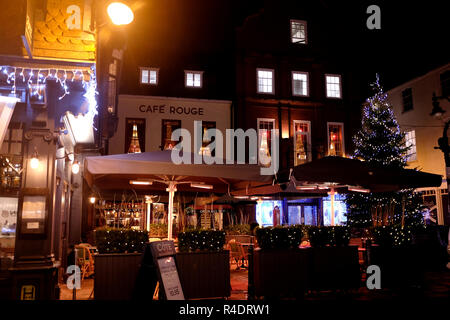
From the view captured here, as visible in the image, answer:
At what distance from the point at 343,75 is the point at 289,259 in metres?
16.6

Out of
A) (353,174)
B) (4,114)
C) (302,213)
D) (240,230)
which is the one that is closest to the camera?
(4,114)

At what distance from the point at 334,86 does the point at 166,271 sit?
59.9 feet

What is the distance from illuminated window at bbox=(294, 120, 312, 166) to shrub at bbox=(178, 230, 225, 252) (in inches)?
534

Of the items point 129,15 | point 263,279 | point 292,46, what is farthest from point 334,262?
point 292,46

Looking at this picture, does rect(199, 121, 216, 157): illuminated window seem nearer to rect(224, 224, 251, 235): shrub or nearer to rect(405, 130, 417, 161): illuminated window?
rect(224, 224, 251, 235): shrub

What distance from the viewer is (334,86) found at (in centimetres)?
2183

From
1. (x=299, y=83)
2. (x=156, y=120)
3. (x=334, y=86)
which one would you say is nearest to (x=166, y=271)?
(x=156, y=120)

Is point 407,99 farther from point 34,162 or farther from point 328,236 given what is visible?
point 34,162

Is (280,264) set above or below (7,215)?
below

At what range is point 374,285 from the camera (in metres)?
8.52

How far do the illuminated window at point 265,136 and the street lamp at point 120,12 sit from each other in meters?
15.8

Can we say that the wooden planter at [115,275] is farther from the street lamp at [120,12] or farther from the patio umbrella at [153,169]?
the street lamp at [120,12]

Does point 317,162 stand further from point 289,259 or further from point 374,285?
point 374,285

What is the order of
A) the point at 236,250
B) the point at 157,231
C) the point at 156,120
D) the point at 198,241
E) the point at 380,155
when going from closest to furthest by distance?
1. the point at 198,241
2. the point at 236,250
3. the point at 157,231
4. the point at 380,155
5. the point at 156,120
